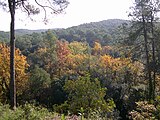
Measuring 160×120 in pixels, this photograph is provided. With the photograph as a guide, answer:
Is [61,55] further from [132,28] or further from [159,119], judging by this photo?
[159,119]

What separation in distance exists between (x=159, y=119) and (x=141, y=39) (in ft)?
48.3

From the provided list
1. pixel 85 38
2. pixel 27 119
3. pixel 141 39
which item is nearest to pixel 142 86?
pixel 141 39

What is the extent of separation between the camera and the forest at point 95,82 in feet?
39.0

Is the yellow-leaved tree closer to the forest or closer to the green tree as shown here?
the forest

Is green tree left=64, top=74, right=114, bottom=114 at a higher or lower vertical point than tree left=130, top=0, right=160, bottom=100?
lower

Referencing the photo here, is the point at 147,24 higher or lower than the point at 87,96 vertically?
higher

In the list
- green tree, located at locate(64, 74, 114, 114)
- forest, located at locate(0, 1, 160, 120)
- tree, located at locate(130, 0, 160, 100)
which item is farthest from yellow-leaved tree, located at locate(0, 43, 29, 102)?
tree, located at locate(130, 0, 160, 100)

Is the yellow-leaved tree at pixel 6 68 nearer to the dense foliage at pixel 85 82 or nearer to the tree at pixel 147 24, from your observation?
the dense foliage at pixel 85 82

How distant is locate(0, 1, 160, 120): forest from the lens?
11.9m

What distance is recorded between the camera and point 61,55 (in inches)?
2322

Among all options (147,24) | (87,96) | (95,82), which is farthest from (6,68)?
(147,24)

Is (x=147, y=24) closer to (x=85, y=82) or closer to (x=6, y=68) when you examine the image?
(x=85, y=82)

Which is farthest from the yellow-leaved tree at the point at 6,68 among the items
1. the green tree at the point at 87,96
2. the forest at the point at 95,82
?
the green tree at the point at 87,96

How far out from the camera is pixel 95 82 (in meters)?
27.6
